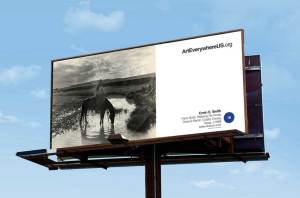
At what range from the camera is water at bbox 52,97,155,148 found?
38000 millimetres

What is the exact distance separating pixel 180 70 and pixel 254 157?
5680mm

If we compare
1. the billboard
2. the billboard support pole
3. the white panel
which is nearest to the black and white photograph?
the billboard

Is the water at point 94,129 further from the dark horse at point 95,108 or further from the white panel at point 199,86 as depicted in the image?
the white panel at point 199,86

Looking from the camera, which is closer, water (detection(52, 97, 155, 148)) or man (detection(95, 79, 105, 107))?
water (detection(52, 97, 155, 148))

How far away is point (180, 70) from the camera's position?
120 feet

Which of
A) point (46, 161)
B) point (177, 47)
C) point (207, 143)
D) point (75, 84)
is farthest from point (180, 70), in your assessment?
point (46, 161)

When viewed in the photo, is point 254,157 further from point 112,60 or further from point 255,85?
point 112,60

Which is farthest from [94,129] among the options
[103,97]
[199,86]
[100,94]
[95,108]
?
[199,86]

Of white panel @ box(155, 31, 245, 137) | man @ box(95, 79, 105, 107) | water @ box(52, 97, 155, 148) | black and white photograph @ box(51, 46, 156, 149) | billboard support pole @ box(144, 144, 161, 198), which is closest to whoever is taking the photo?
white panel @ box(155, 31, 245, 137)

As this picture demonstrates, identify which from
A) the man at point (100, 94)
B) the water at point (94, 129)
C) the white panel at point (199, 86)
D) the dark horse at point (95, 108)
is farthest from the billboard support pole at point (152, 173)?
the man at point (100, 94)

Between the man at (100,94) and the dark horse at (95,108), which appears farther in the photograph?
the man at (100,94)

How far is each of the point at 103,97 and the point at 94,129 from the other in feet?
5.22

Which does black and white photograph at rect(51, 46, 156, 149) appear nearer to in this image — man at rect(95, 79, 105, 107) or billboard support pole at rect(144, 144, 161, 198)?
man at rect(95, 79, 105, 107)

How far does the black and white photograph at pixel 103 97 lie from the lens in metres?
37.7
